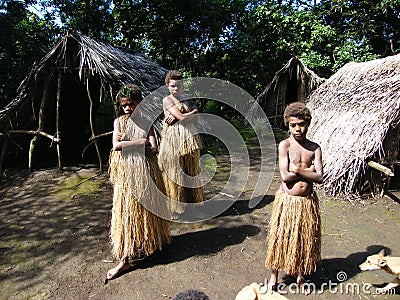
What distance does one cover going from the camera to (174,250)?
10.5ft

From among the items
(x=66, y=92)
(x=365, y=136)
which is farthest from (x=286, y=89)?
(x=66, y=92)

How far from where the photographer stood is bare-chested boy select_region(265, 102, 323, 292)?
2.31 meters

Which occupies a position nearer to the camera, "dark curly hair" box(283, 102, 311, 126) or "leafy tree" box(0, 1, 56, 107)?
"dark curly hair" box(283, 102, 311, 126)

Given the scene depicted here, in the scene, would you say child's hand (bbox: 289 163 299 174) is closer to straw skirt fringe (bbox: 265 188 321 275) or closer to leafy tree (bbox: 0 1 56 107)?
straw skirt fringe (bbox: 265 188 321 275)

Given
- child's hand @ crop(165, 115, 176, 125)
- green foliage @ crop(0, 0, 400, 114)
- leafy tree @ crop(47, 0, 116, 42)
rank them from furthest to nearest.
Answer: green foliage @ crop(0, 0, 400, 114)
leafy tree @ crop(47, 0, 116, 42)
child's hand @ crop(165, 115, 176, 125)

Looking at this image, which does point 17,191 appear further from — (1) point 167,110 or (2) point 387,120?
(2) point 387,120

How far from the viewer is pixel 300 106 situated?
228 cm

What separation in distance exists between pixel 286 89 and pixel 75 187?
341 inches

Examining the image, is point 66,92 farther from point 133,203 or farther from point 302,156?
point 302,156

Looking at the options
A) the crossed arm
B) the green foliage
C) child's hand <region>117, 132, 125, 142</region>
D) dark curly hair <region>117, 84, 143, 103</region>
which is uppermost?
the green foliage

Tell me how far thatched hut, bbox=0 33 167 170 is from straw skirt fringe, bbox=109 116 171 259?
8.13ft

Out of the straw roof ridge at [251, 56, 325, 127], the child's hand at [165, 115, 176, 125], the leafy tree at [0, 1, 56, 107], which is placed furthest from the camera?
the straw roof ridge at [251, 56, 325, 127]

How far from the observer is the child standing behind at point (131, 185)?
8.72 ft

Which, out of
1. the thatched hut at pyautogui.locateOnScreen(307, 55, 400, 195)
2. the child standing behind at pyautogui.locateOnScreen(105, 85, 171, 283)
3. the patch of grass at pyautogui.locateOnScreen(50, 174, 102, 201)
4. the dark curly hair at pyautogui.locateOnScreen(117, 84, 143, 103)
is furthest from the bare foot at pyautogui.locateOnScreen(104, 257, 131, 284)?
the thatched hut at pyautogui.locateOnScreen(307, 55, 400, 195)
